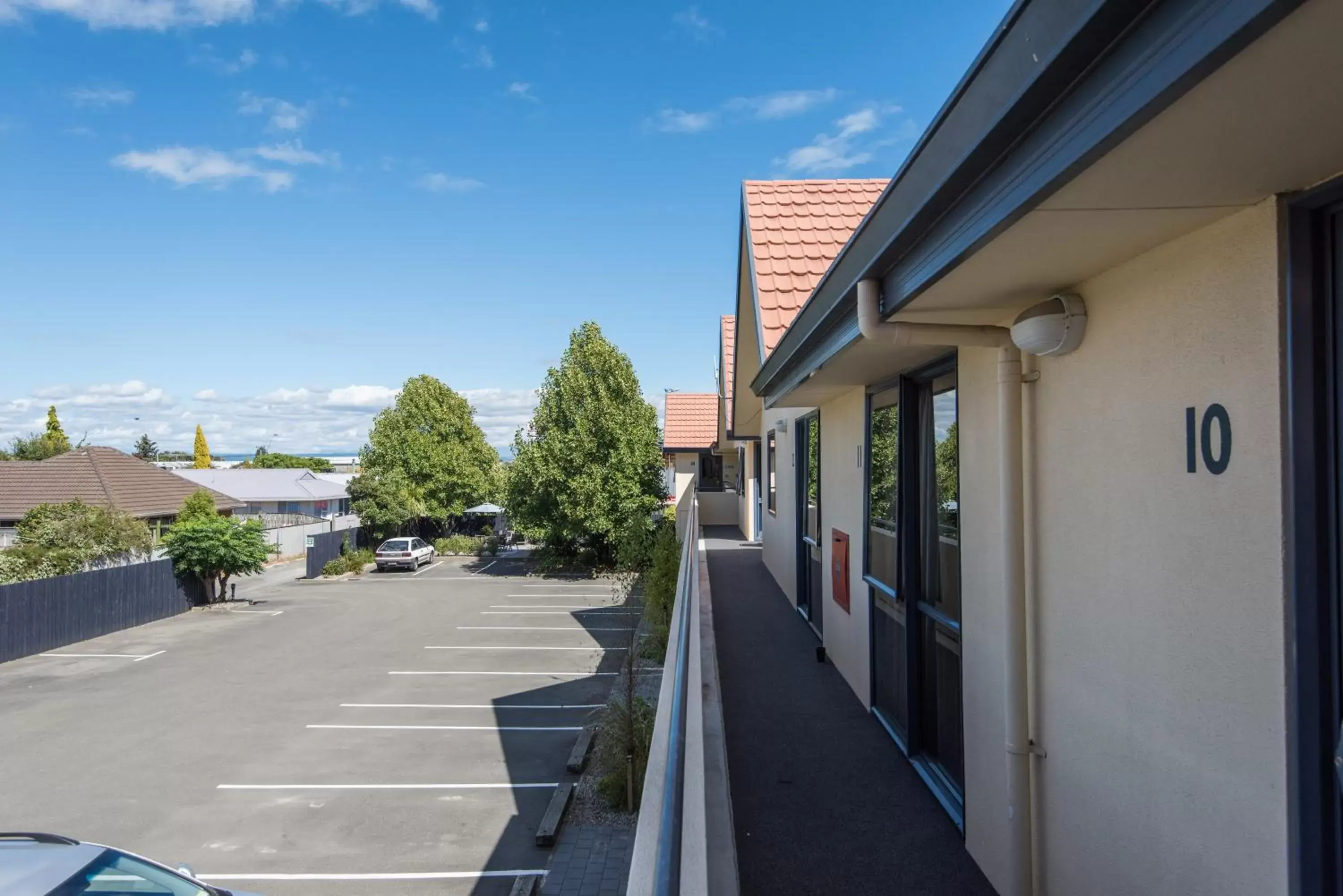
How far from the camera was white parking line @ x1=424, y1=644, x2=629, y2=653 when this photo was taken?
1677 centimetres

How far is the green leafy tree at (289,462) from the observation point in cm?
8619

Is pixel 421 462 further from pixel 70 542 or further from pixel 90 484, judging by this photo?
pixel 70 542

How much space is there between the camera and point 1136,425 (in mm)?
2348

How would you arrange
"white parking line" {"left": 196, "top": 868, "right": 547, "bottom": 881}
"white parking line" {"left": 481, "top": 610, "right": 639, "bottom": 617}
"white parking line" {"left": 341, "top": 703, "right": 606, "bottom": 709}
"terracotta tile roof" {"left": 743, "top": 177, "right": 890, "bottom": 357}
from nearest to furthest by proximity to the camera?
1. "white parking line" {"left": 196, "top": 868, "right": 547, "bottom": 881}
2. "terracotta tile roof" {"left": 743, "top": 177, "right": 890, "bottom": 357}
3. "white parking line" {"left": 341, "top": 703, "right": 606, "bottom": 709}
4. "white parking line" {"left": 481, "top": 610, "right": 639, "bottom": 617}

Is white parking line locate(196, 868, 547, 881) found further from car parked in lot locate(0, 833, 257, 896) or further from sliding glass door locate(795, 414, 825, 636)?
sliding glass door locate(795, 414, 825, 636)

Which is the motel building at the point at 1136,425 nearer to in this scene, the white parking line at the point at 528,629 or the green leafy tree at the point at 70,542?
the white parking line at the point at 528,629

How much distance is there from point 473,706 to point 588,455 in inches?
579

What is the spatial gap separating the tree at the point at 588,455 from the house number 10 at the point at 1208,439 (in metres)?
23.8

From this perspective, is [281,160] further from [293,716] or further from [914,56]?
[914,56]

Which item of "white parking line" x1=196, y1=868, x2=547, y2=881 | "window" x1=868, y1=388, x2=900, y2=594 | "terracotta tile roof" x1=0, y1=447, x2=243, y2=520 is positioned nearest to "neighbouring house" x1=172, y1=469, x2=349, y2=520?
"terracotta tile roof" x1=0, y1=447, x2=243, y2=520

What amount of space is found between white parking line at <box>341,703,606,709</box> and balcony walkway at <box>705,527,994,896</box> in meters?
6.00

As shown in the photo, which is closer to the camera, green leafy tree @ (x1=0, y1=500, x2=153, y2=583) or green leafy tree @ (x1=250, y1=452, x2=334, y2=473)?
green leafy tree @ (x1=0, y1=500, x2=153, y2=583)

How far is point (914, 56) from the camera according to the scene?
283 inches

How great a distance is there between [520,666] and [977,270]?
47.1 feet
